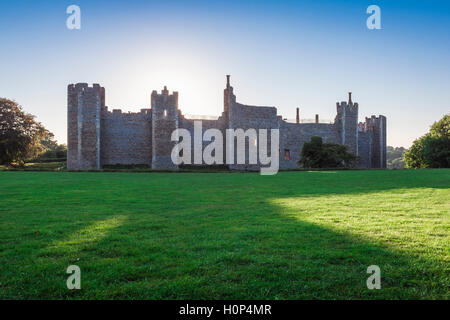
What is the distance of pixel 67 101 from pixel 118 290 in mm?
34674

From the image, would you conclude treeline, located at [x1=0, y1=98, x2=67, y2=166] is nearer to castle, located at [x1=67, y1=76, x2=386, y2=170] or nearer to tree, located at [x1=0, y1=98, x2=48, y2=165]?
tree, located at [x1=0, y1=98, x2=48, y2=165]

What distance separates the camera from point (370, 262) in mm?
3498

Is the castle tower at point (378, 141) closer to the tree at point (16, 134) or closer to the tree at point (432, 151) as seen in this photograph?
the tree at point (432, 151)

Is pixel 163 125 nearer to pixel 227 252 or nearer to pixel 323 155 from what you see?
pixel 323 155

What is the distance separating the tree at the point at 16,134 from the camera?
1375 inches

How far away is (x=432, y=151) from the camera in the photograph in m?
40.2

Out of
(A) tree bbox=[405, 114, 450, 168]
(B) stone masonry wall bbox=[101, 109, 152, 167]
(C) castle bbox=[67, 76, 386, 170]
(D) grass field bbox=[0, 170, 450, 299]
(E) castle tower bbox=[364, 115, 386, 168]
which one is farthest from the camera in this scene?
(E) castle tower bbox=[364, 115, 386, 168]

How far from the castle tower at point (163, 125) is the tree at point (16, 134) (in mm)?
14318

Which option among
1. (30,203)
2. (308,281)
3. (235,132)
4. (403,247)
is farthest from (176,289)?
(235,132)

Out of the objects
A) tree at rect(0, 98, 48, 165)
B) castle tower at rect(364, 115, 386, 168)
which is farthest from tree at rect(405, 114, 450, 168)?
tree at rect(0, 98, 48, 165)

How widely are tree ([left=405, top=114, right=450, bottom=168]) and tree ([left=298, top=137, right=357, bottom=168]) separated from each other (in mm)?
14319

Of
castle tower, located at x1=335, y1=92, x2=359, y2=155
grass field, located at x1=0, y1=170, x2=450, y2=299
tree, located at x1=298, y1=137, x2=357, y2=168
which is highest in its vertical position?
castle tower, located at x1=335, y1=92, x2=359, y2=155

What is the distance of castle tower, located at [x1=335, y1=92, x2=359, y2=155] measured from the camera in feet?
141

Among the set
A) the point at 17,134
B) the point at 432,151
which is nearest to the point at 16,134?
the point at 17,134
